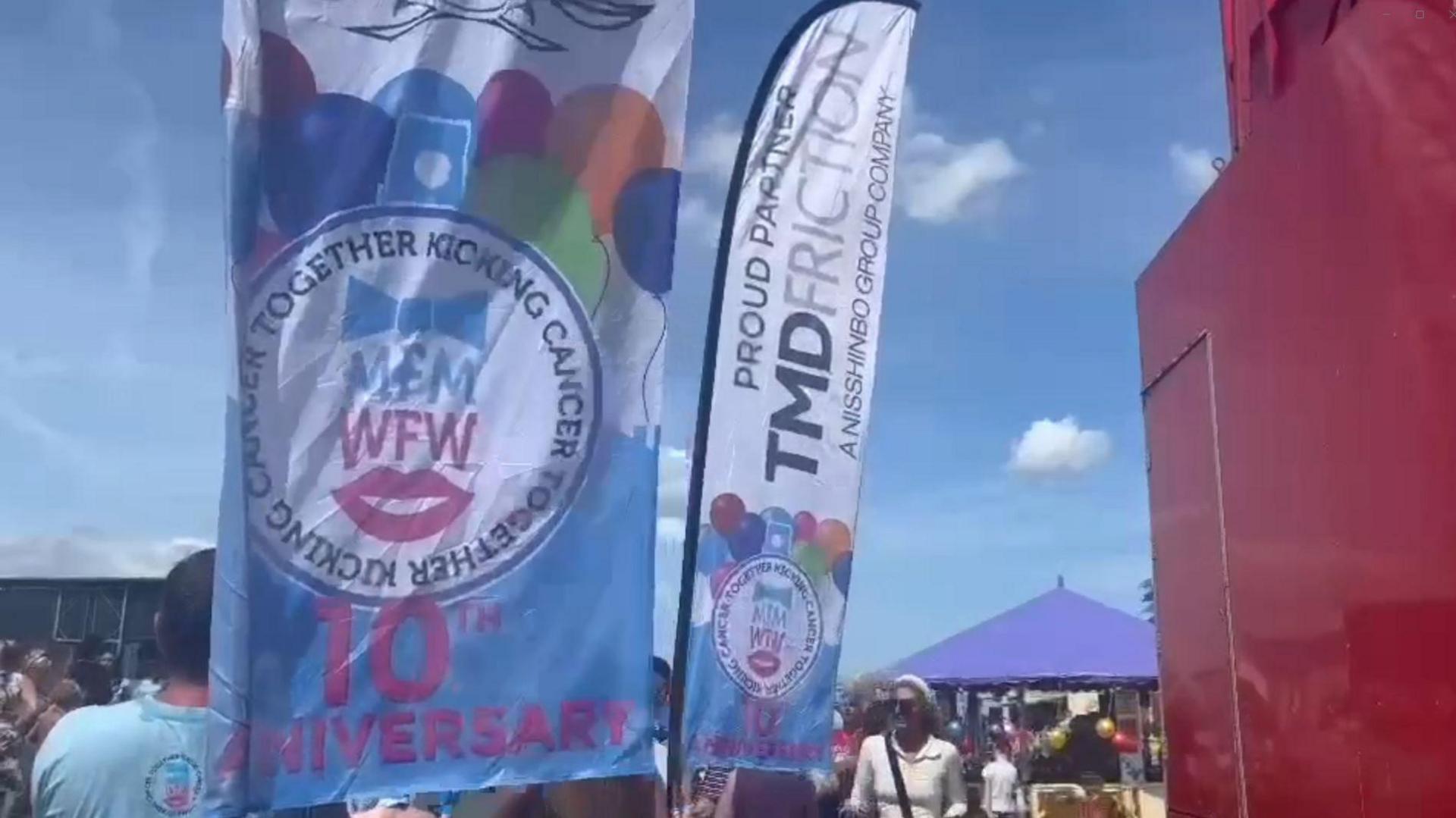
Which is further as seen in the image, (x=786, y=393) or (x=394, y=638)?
(x=786, y=393)

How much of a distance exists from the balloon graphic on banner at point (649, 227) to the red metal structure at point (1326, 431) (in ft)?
4.09

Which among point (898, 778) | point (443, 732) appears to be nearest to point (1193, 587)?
point (443, 732)

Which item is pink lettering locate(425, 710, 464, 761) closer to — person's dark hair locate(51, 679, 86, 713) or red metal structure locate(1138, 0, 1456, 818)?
red metal structure locate(1138, 0, 1456, 818)

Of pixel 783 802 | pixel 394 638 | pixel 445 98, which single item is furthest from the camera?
pixel 783 802

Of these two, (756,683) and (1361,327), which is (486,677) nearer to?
(1361,327)

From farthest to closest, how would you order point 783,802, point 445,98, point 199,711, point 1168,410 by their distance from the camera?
point 783,802 < point 1168,410 < point 199,711 < point 445,98

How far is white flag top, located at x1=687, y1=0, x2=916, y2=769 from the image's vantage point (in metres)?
5.01

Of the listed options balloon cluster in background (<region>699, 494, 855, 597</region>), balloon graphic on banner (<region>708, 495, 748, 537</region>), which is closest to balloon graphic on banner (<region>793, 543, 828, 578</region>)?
balloon cluster in background (<region>699, 494, 855, 597</region>)

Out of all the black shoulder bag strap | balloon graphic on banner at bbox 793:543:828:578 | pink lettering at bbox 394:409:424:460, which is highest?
balloon graphic on banner at bbox 793:543:828:578

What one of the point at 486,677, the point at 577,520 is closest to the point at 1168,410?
the point at 577,520

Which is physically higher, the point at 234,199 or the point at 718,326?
the point at 718,326

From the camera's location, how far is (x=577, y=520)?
2752 mm

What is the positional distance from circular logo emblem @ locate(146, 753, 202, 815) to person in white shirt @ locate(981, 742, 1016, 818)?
874cm

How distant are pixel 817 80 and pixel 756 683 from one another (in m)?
2.28
